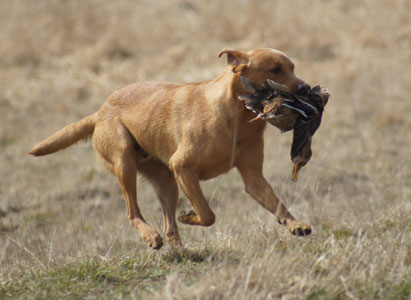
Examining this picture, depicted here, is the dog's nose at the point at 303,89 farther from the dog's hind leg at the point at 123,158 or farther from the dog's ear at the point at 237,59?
the dog's hind leg at the point at 123,158

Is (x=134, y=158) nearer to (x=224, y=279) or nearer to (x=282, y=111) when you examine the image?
(x=282, y=111)

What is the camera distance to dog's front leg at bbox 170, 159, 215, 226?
484 centimetres

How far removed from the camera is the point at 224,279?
3756mm

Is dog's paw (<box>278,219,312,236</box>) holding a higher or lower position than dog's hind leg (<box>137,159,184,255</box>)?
higher

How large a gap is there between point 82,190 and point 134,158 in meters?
3.48

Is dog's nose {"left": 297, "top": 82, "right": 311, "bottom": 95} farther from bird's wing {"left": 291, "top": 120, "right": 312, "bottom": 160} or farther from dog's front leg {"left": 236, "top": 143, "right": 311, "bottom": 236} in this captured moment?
dog's front leg {"left": 236, "top": 143, "right": 311, "bottom": 236}

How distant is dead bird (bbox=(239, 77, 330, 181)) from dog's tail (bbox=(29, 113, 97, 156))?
1803 mm

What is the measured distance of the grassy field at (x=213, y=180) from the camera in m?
3.99

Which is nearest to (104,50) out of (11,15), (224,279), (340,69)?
(11,15)

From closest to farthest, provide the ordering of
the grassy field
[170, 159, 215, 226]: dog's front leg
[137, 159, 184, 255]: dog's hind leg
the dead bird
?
the grassy field → the dead bird → [170, 159, 215, 226]: dog's front leg → [137, 159, 184, 255]: dog's hind leg

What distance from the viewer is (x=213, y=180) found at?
870 centimetres

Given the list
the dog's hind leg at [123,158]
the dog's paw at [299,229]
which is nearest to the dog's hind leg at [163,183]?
the dog's hind leg at [123,158]

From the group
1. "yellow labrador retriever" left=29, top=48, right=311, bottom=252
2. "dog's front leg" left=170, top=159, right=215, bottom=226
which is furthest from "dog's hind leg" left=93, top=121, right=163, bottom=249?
"dog's front leg" left=170, top=159, right=215, bottom=226

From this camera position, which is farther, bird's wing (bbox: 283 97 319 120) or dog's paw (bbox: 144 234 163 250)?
dog's paw (bbox: 144 234 163 250)
